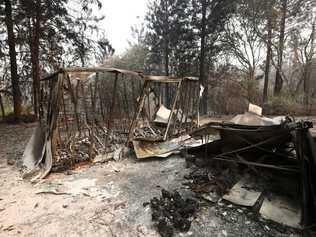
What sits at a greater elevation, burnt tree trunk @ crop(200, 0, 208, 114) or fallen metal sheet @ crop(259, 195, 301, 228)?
burnt tree trunk @ crop(200, 0, 208, 114)

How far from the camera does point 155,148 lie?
16.3 ft

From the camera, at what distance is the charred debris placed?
8.27ft

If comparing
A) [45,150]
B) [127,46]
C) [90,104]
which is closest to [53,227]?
[45,150]

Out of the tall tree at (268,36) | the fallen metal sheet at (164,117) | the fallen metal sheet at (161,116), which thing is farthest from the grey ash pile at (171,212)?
the tall tree at (268,36)

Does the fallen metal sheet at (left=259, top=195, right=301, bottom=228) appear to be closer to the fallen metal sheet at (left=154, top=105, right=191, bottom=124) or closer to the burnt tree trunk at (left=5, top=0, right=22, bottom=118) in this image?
the fallen metal sheet at (left=154, top=105, right=191, bottom=124)

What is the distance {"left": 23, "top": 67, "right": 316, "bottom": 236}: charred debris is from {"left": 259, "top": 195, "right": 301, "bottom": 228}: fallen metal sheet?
0.01m

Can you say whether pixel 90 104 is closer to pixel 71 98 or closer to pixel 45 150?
pixel 71 98

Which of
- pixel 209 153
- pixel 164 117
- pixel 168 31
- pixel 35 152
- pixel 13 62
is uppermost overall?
pixel 168 31

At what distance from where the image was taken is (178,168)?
3.98 meters

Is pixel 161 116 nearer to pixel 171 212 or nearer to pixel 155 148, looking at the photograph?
pixel 155 148

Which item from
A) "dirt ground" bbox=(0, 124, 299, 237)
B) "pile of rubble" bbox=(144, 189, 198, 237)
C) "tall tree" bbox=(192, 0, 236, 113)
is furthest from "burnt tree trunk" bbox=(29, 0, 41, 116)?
"tall tree" bbox=(192, 0, 236, 113)

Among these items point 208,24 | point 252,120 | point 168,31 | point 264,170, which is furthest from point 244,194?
point 168,31

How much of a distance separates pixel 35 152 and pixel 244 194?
4.03 m

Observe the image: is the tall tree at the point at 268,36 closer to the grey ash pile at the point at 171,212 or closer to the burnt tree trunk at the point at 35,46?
the grey ash pile at the point at 171,212
